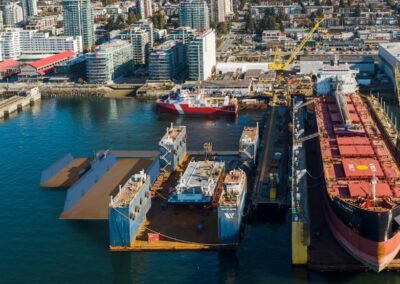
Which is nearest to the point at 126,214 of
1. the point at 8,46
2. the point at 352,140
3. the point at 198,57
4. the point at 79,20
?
the point at 352,140

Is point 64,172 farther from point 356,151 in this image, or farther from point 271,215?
point 356,151

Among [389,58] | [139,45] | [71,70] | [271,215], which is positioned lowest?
[271,215]

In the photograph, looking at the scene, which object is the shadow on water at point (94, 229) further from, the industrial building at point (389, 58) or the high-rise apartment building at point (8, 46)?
the high-rise apartment building at point (8, 46)

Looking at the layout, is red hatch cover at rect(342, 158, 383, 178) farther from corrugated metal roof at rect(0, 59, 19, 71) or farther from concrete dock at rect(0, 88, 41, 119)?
corrugated metal roof at rect(0, 59, 19, 71)

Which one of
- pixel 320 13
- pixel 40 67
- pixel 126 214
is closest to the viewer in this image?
pixel 126 214

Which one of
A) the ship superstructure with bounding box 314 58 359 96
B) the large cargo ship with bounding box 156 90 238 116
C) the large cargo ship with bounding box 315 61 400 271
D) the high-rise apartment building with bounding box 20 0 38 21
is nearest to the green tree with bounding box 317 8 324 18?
the high-rise apartment building with bounding box 20 0 38 21

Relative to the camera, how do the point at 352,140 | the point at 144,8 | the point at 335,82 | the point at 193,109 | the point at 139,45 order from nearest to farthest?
the point at 352,140 → the point at 335,82 → the point at 193,109 → the point at 139,45 → the point at 144,8

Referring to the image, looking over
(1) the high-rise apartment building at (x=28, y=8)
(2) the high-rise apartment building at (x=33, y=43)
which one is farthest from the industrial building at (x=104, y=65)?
(1) the high-rise apartment building at (x=28, y=8)

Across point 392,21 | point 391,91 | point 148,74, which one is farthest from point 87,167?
point 392,21
